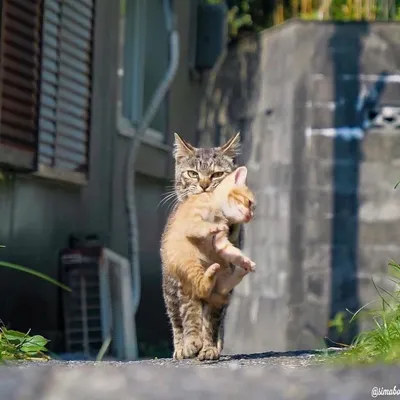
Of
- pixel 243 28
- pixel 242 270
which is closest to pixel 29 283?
pixel 242 270

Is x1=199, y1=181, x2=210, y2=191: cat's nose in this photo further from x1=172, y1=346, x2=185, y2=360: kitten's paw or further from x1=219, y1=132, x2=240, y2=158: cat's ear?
x1=172, y1=346, x2=185, y2=360: kitten's paw

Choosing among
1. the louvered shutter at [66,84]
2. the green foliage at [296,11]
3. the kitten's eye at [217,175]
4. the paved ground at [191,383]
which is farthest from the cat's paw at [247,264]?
the green foliage at [296,11]

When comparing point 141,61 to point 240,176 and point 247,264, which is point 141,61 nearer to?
point 240,176

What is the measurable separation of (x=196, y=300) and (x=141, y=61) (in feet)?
17.8

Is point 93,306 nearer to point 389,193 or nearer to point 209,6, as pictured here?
point 389,193

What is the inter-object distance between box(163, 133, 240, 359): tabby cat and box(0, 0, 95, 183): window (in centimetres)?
184

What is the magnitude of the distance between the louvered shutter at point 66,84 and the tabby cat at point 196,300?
7.54 ft

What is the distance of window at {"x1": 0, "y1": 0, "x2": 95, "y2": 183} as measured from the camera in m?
6.30

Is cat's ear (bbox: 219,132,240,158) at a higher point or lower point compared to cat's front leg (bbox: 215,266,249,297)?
higher

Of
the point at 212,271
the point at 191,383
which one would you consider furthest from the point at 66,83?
the point at 191,383

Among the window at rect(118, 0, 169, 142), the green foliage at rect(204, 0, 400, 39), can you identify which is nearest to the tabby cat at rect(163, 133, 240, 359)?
the window at rect(118, 0, 169, 142)

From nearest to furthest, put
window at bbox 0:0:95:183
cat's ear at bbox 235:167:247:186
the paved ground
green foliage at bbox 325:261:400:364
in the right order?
the paved ground
green foliage at bbox 325:261:400:364
cat's ear at bbox 235:167:247:186
window at bbox 0:0:95:183

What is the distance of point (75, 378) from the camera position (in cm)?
175

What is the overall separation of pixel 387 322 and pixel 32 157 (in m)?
3.51
